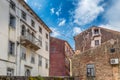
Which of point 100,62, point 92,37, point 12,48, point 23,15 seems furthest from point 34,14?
point 92,37

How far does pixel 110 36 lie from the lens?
1516 inches

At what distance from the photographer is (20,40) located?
26312 millimetres

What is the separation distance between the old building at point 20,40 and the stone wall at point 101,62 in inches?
251

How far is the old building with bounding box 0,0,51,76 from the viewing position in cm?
2265

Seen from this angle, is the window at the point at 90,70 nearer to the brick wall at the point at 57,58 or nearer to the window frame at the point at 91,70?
the window frame at the point at 91,70

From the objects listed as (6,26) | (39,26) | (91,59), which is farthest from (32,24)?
(91,59)

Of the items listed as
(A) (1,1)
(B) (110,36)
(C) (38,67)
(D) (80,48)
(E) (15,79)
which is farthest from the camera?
(D) (80,48)

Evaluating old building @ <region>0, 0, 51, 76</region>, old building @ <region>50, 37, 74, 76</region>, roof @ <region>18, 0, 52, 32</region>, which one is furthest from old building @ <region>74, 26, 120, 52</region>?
old building @ <region>0, 0, 51, 76</region>

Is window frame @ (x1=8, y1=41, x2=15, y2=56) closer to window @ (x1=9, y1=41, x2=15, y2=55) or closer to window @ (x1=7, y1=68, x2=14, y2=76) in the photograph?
window @ (x1=9, y1=41, x2=15, y2=55)

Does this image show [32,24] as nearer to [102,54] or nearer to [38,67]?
[38,67]

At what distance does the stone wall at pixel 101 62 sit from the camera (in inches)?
955

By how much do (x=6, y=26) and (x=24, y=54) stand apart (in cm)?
559

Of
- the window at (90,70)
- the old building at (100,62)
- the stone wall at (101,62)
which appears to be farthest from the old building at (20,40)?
the window at (90,70)

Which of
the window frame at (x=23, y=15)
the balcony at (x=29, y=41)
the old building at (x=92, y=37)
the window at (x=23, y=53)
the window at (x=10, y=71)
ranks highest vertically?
the window frame at (x=23, y=15)
